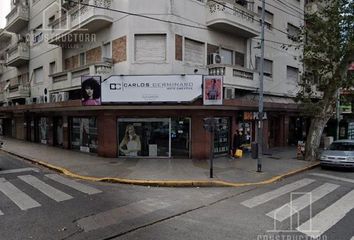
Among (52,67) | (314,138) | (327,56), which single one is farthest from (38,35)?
(314,138)

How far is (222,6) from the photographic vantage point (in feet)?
55.8

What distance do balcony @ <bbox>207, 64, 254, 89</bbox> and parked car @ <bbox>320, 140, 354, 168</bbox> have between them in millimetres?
5540

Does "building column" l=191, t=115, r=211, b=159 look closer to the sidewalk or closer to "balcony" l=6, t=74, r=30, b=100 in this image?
the sidewalk

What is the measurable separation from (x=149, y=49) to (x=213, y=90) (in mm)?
3814

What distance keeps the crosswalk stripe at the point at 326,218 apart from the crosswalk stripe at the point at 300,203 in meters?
0.55

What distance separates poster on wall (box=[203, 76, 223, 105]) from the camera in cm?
1517

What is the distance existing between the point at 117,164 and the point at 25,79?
18.7m

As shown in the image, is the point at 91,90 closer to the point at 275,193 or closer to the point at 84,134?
the point at 84,134

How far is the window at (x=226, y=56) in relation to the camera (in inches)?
730

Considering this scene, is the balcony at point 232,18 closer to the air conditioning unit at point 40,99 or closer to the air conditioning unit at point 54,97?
the air conditioning unit at point 54,97

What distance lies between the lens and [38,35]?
25.9 m

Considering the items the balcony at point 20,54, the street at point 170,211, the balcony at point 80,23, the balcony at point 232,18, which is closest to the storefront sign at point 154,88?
the balcony at point 80,23

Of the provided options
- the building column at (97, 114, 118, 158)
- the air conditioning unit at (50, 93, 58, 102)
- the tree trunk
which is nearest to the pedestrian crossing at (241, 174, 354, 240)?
the tree trunk

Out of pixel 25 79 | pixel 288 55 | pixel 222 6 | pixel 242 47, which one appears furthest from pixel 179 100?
pixel 25 79
